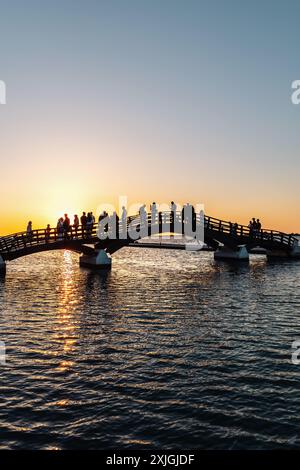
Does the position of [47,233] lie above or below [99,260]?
above

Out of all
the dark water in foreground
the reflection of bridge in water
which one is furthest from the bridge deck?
the dark water in foreground

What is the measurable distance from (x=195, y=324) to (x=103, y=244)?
25506mm

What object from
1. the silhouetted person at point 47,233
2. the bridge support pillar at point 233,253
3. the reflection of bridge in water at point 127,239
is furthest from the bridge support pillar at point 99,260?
the bridge support pillar at point 233,253

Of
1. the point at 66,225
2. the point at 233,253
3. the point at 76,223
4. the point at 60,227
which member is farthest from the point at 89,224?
the point at 233,253

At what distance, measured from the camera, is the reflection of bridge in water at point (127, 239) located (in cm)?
3850

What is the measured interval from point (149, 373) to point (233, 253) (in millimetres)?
43139

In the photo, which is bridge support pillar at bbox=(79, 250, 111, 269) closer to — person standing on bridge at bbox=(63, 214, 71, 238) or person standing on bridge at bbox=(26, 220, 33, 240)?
person standing on bridge at bbox=(63, 214, 71, 238)

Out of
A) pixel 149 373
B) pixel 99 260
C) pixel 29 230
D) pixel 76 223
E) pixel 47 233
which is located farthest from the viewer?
pixel 99 260

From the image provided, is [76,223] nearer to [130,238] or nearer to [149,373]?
[130,238]

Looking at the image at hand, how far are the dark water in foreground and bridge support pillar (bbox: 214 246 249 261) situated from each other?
1089 inches

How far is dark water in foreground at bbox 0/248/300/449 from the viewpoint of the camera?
8984 millimetres

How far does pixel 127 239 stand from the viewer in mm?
43219

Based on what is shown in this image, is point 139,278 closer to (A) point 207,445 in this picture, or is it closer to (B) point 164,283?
(B) point 164,283

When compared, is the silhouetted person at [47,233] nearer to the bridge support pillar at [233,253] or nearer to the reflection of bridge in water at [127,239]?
the reflection of bridge in water at [127,239]
